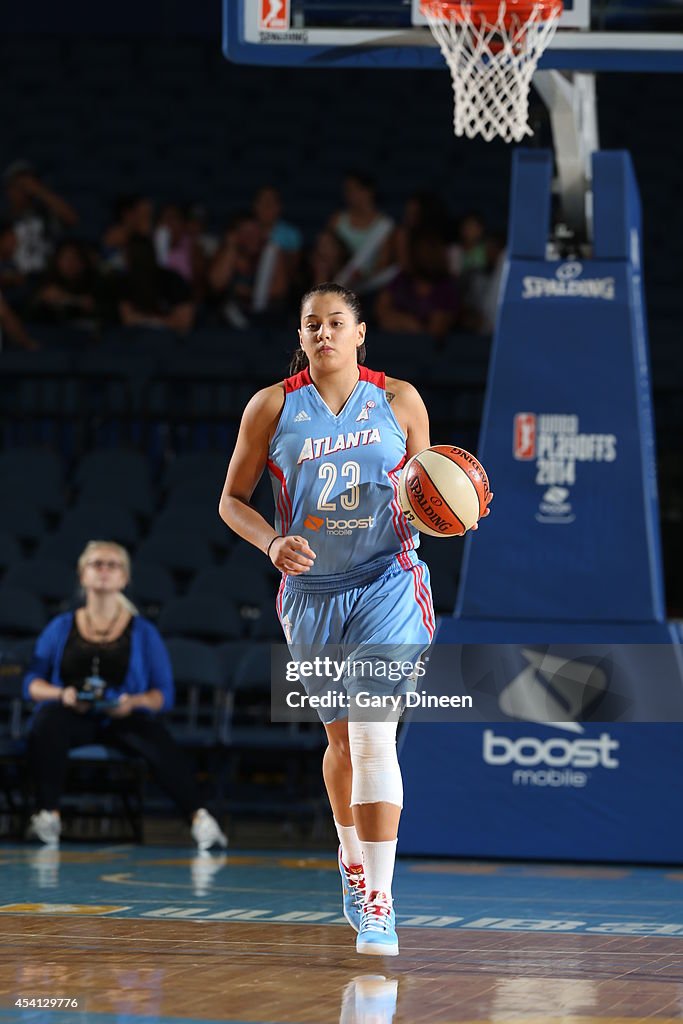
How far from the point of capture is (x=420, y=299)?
1362 centimetres

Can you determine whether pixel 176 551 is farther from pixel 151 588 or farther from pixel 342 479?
pixel 342 479

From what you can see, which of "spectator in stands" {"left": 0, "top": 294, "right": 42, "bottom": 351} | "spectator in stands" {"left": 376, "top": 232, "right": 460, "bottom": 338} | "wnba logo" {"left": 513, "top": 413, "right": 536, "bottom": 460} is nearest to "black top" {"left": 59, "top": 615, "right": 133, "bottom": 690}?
"wnba logo" {"left": 513, "top": 413, "right": 536, "bottom": 460}

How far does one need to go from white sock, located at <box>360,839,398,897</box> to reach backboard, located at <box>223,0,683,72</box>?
3.79 meters

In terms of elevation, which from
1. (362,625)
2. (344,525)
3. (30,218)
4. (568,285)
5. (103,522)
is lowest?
(362,625)

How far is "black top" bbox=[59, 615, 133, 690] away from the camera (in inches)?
364

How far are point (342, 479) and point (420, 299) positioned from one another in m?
8.46

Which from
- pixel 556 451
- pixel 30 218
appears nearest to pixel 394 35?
pixel 556 451

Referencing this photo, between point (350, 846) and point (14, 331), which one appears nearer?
point (350, 846)

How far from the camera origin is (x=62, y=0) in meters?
17.7

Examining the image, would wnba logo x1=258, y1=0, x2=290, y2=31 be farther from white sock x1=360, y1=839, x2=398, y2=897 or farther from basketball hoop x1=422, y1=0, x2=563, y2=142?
white sock x1=360, y1=839, x2=398, y2=897

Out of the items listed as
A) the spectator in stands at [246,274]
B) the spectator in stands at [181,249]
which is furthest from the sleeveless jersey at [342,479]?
the spectator in stands at [181,249]

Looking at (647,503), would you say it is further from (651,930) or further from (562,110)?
(651,930)

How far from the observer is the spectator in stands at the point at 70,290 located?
13.9 metres

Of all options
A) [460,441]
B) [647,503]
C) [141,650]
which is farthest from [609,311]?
[460,441]
